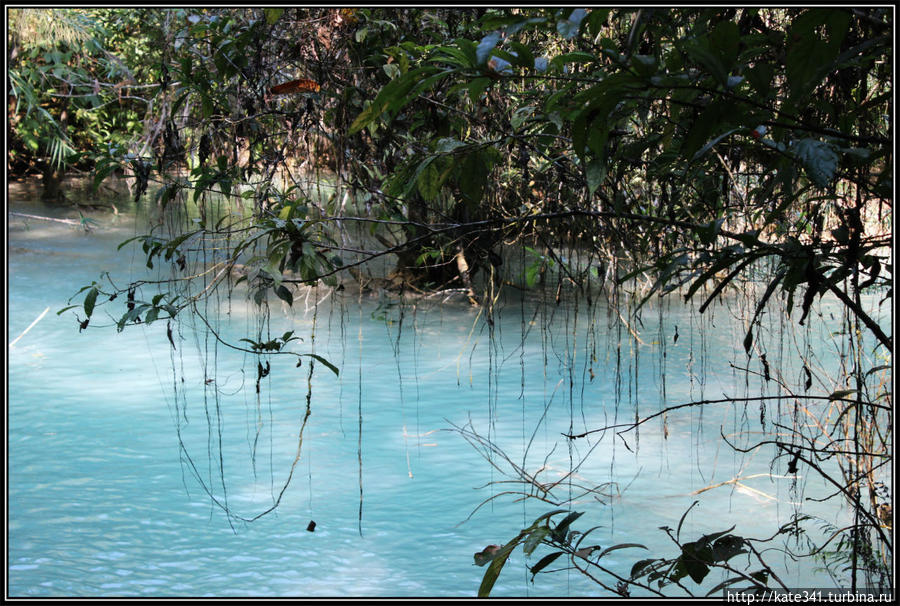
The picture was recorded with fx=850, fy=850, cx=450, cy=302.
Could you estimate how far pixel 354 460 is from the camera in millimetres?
2740

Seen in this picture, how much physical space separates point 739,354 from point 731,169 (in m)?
1.95

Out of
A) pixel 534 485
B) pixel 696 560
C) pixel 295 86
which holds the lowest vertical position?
pixel 534 485

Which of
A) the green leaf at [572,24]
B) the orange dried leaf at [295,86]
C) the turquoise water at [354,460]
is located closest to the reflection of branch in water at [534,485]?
the turquoise water at [354,460]

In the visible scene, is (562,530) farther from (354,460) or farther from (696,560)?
(354,460)

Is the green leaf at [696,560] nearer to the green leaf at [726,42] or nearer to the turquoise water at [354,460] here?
the turquoise water at [354,460]

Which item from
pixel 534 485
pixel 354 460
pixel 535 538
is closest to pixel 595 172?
pixel 535 538

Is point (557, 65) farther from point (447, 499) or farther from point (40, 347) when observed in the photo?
point (40, 347)

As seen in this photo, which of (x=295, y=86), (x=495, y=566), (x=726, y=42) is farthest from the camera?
(x=295, y=86)

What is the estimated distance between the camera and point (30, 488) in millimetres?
Answer: 2521

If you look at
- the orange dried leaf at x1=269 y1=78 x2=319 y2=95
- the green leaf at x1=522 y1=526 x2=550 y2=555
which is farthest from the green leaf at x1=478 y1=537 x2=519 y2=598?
the orange dried leaf at x1=269 y1=78 x2=319 y2=95

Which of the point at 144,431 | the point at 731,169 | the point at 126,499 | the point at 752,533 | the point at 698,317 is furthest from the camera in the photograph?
the point at 698,317

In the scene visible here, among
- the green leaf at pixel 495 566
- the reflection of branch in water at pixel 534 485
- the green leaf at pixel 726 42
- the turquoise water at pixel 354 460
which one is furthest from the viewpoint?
the reflection of branch in water at pixel 534 485

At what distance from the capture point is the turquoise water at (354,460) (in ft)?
6.85

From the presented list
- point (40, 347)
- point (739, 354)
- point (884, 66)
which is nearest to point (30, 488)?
point (40, 347)
